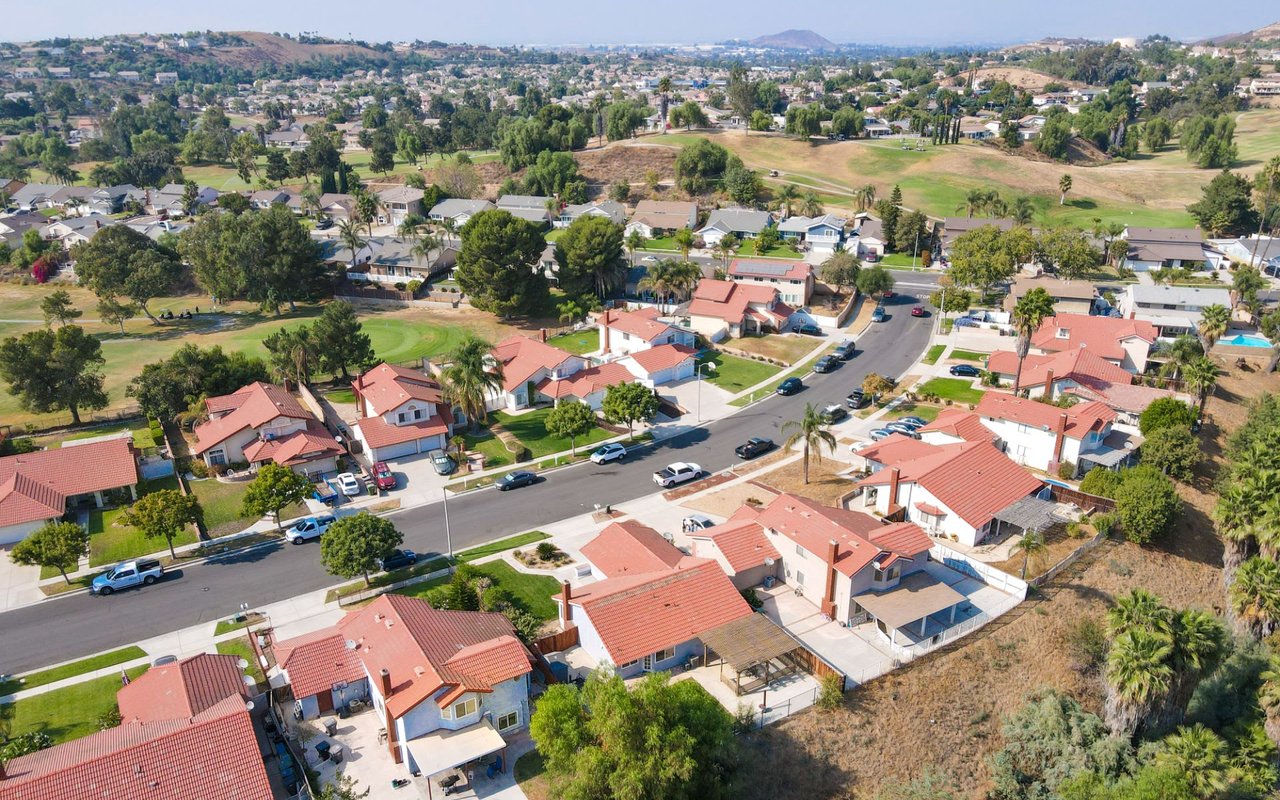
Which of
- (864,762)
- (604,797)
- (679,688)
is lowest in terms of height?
(864,762)

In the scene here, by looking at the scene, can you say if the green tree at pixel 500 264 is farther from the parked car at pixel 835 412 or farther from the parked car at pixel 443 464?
the parked car at pixel 835 412

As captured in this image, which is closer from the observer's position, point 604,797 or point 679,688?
point 604,797

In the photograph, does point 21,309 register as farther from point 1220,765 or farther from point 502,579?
point 1220,765

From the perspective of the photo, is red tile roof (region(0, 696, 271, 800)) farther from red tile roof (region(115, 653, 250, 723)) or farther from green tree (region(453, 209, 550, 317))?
green tree (region(453, 209, 550, 317))

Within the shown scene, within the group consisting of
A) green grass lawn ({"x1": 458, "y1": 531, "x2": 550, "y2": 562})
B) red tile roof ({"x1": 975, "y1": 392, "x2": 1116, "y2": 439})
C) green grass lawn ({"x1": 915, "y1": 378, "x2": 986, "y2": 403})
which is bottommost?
green grass lawn ({"x1": 458, "y1": 531, "x2": 550, "y2": 562})

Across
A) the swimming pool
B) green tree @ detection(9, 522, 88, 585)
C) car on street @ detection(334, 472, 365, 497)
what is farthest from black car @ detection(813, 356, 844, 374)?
green tree @ detection(9, 522, 88, 585)

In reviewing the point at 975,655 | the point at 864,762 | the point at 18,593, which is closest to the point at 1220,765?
the point at 975,655

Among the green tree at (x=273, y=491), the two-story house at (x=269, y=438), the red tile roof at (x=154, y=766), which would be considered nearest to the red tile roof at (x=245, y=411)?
the two-story house at (x=269, y=438)
